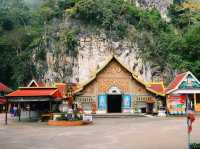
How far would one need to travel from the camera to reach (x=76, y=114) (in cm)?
2833

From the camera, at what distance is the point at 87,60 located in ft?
202

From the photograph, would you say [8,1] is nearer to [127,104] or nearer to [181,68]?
[181,68]

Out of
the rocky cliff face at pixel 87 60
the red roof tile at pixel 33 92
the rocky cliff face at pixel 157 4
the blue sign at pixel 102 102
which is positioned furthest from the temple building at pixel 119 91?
the rocky cliff face at pixel 157 4

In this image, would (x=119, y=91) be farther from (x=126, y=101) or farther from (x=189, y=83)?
(x=189, y=83)

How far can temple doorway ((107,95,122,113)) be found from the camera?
1680 inches

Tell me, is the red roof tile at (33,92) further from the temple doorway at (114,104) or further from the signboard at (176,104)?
the signboard at (176,104)

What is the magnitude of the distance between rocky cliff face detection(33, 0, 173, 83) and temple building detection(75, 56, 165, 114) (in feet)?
63.9

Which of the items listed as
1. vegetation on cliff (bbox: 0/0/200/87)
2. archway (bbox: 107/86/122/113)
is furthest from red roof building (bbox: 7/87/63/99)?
vegetation on cliff (bbox: 0/0/200/87)

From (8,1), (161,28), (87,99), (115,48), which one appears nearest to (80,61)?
(115,48)

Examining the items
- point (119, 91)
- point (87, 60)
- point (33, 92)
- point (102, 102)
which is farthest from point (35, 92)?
point (87, 60)

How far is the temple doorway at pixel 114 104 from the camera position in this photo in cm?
4267

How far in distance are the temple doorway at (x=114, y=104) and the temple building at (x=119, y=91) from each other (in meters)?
1.26

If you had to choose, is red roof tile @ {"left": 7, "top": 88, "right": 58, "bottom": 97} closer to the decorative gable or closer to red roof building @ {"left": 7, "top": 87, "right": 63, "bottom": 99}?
red roof building @ {"left": 7, "top": 87, "right": 63, "bottom": 99}

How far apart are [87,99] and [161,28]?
30472mm
